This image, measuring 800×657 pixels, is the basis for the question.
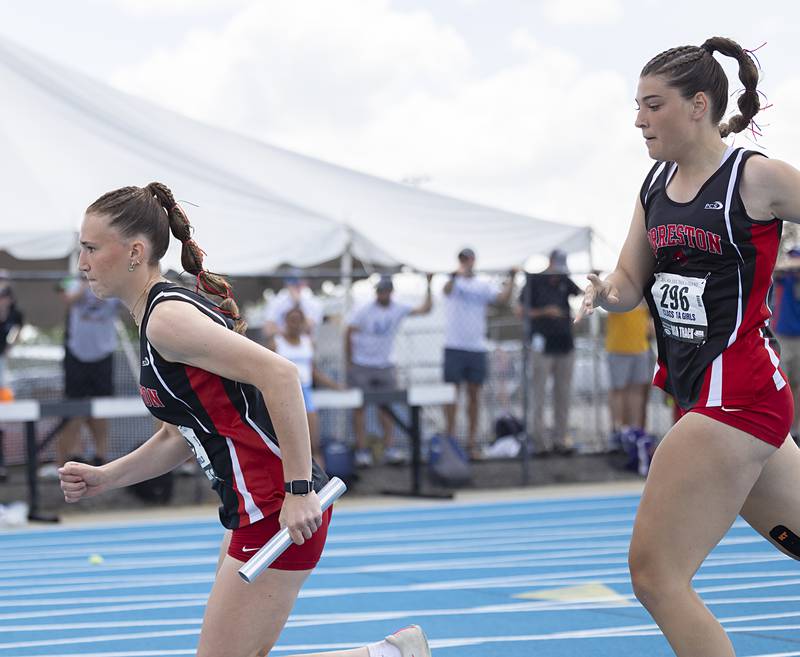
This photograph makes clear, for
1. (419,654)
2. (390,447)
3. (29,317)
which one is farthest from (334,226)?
(419,654)

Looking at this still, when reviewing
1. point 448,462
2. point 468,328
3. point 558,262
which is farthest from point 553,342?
point 448,462

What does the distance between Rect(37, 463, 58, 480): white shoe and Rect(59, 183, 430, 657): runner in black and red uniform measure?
821 centimetres

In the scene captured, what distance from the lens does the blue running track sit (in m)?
5.37

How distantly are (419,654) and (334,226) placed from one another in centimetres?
881

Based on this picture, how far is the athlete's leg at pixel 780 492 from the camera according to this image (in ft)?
11.5

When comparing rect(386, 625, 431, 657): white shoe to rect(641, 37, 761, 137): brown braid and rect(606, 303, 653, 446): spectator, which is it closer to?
rect(641, 37, 761, 137): brown braid

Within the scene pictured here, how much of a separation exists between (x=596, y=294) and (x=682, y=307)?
28 centimetres

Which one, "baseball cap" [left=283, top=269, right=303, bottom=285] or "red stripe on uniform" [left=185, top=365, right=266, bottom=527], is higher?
"red stripe on uniform" [left=185, top=365, right=266, bottom=527]

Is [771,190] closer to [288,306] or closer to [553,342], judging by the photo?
[288,306]

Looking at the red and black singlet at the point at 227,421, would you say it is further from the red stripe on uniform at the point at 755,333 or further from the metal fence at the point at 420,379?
the metal fence at the point at 420,379

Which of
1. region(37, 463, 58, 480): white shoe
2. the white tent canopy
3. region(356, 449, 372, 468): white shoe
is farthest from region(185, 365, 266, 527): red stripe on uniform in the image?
region(356, 449, 372, 468): white shoe

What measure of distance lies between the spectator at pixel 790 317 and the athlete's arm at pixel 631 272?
8797mm

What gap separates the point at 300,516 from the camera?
304 centimetres

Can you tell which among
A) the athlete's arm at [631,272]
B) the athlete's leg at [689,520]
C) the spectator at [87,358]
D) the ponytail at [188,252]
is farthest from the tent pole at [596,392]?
the ponytail at [188,252]
